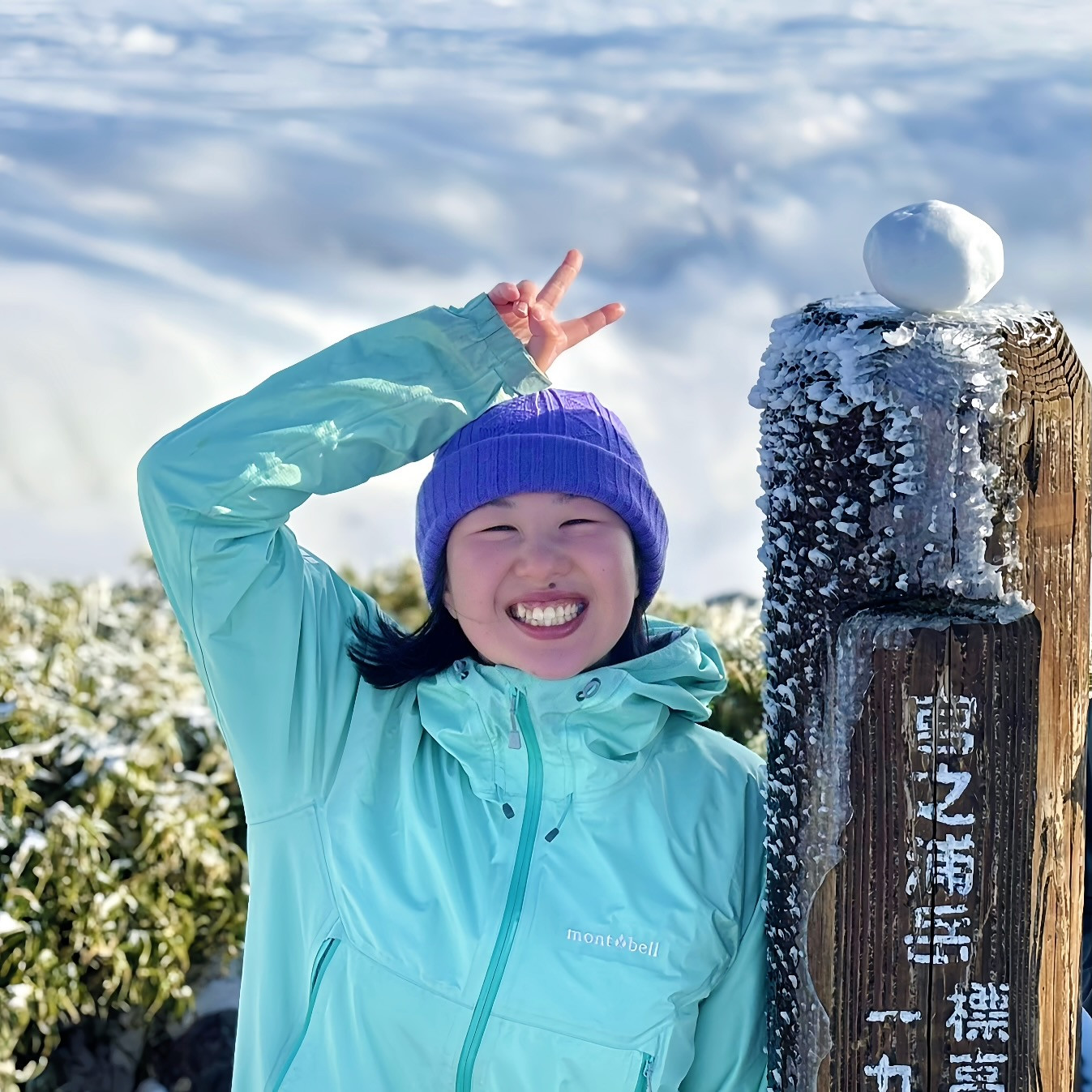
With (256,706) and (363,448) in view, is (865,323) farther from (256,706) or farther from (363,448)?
(256,706)

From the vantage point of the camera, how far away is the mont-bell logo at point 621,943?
2.01 meters

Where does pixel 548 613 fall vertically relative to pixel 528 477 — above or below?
below

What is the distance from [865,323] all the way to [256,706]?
3.67 feet

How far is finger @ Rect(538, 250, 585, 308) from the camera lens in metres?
2.32

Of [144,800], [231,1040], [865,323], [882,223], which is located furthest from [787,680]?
[231,1040]

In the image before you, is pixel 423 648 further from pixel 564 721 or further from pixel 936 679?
pixel 936 679

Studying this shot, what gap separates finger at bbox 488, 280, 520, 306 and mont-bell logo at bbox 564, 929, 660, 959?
103 cm

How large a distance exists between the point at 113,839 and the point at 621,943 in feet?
7.03

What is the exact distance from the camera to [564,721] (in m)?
2.10

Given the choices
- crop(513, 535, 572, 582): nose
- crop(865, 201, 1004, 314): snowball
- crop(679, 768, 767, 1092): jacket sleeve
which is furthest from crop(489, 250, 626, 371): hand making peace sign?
crop(679, 768, 767, 1092): jacket sleeve

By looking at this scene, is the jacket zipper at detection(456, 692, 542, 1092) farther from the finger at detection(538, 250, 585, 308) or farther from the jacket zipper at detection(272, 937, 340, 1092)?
the finger at detection(538, 250, 585, 308)

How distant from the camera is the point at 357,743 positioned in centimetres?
221

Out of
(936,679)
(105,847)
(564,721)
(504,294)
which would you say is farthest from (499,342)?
(105,847)

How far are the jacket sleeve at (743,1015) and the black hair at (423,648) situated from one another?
0.37 m
